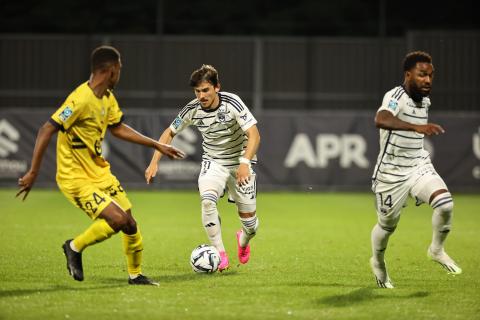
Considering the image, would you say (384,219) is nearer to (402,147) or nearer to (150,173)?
(402,147)

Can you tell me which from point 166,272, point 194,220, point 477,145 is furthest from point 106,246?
point 477,145

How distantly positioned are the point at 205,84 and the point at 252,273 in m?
2.08

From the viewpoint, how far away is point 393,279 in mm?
9523

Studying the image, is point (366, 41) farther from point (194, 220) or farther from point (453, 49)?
point (194, 220)

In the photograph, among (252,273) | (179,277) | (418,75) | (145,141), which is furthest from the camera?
(252,273)

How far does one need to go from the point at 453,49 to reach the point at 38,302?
19.4 metres

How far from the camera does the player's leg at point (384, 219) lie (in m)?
8.79

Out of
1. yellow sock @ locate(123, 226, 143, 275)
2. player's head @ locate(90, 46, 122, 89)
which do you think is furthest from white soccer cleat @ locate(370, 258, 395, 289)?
player's head @ locate(90, 46, 122, 89)

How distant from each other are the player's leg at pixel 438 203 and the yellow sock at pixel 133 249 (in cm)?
266

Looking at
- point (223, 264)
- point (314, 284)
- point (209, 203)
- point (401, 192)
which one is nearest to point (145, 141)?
point (209, 203)

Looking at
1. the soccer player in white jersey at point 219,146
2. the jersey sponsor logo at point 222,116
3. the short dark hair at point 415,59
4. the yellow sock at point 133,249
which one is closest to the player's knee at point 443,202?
the short dark hair at point 415,59

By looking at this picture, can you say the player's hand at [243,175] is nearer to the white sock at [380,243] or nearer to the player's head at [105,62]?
the white sock at [380,243]

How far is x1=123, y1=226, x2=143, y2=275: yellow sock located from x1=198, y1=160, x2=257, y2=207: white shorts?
168 centimetres

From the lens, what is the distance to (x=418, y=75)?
8742 mm
